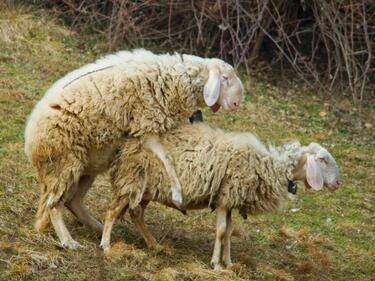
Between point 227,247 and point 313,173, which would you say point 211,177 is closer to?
point 227,247

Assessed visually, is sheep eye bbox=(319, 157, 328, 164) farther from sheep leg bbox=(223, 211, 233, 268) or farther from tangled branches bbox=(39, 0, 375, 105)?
tangled branches bbox=(39, 0, 375, 105)

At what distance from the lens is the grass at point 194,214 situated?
6.56 metres

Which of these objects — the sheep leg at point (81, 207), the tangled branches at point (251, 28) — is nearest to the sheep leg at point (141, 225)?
the sheep leg at point (81, 207)

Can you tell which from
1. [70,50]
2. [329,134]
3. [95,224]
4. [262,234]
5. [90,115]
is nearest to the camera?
[90,115]

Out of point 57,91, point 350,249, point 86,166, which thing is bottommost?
point 350,249

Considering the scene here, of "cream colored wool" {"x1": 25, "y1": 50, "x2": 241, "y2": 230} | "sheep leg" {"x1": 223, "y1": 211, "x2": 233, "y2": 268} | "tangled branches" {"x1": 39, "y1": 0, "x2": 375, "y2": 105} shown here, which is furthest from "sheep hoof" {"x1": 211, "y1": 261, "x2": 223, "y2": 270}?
"tangled branches" {"x1": 39, "y1": 0, "x2": 375, "y2": 105}

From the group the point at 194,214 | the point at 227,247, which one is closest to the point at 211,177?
the point at 227,247

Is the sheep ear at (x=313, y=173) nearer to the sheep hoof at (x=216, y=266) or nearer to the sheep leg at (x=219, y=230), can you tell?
the sheep leg at (x=219, y=230)

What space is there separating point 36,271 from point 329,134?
618cm

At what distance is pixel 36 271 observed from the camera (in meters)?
6.16

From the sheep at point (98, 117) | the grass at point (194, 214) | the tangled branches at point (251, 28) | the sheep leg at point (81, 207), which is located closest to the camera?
the grass at point (194, 214)

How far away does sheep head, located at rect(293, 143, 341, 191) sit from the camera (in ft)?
23.7

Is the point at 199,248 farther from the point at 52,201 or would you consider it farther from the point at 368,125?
the point at 368,125

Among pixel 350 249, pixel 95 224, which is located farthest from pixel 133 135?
pixel 350 249
